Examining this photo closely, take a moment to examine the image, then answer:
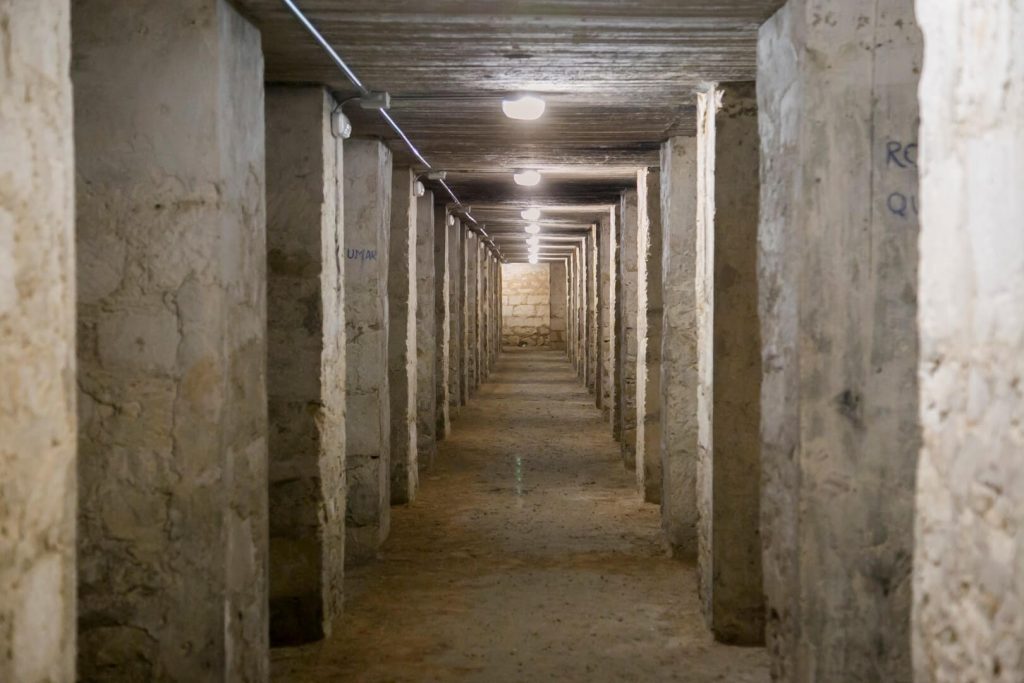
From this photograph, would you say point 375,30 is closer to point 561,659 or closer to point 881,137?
point 881,137

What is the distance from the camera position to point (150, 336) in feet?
11.6

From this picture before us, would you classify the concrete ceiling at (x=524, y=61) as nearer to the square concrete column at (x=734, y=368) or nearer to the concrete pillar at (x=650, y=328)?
the square concrete column at (x=734, y=368)

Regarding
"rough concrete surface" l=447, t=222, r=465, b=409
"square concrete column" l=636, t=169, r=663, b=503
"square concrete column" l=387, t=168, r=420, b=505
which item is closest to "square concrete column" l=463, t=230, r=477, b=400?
"rough concrete surface" l=447, t=222, r=465, b=409

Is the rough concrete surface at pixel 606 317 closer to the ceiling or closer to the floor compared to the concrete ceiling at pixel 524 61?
closer to the floor

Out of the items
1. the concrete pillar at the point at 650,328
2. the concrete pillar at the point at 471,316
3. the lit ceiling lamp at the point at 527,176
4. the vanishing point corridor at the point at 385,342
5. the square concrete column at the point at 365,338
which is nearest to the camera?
the vanishing point corridor at the point at 385,342

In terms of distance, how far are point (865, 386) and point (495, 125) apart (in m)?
4.10

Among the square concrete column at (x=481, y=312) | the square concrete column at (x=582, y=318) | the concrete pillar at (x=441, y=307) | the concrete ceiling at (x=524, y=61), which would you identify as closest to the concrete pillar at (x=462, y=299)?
the concrete pillar at (x=441, y=307)

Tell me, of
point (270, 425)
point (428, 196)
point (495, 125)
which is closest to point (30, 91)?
point (270, 425)

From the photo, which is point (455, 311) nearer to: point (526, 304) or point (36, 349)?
point (36, 349)

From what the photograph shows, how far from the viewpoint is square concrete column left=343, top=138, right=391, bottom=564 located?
276 inches

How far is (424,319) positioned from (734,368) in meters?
5.29

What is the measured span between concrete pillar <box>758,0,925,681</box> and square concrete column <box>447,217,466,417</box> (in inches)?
373

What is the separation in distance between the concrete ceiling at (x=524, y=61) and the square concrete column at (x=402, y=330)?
2.61 ft

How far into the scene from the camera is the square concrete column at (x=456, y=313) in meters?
13.5
